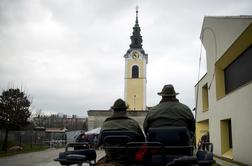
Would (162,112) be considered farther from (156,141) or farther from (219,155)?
(219,155)

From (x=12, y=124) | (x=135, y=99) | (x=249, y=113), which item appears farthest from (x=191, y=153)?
(x=135, y=99)

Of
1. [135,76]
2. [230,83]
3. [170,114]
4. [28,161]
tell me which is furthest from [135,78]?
[170,114]

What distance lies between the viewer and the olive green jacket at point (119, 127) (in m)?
4.84

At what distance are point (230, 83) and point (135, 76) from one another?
53.2 meters

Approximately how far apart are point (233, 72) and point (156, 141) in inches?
636

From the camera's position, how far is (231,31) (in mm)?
20797

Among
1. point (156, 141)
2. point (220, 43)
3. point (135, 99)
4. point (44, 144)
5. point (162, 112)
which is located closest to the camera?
point (156, 141)

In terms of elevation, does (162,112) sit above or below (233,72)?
below

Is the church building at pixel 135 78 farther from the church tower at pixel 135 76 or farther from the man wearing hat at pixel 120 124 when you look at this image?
the man wearing hat at pixel 120 124

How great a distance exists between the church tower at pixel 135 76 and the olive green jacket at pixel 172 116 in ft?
216

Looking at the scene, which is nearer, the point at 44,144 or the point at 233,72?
the point at 233,72

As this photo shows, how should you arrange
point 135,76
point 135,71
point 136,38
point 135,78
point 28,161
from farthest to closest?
point 136,38 < point 135,71 < point 135,76 < point 135,78 < point 28,161

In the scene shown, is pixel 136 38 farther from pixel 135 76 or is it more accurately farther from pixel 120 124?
pixel 120 124

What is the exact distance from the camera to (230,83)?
20.7 metres
